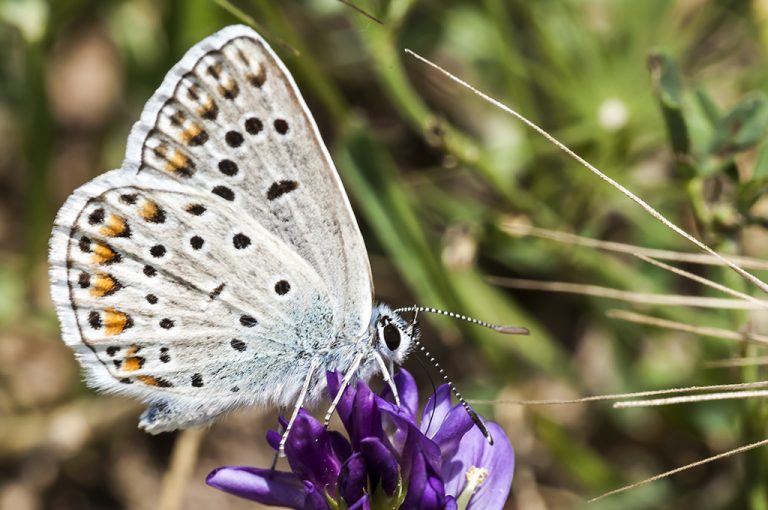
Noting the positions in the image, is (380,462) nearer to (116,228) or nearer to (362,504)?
(362,504)

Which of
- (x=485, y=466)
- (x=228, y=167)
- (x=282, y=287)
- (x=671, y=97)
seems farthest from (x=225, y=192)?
(x=671, y=97)

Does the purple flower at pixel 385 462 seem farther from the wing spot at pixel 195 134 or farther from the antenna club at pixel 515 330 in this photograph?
the wing spot at pixel 195 134

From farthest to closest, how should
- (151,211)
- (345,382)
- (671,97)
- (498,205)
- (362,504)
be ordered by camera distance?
(498,205), (671,97), (151,211), (345,382), (362,504)

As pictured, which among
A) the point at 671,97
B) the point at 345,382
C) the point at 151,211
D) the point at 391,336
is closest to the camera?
the point at 345,382

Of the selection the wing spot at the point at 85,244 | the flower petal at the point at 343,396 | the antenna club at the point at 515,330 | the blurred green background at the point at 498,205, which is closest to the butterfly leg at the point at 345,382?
the flower petal at the point at 343,396

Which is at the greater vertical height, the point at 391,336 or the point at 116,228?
the point at 116,228

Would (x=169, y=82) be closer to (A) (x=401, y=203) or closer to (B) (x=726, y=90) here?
(A) (x=401, y=203)

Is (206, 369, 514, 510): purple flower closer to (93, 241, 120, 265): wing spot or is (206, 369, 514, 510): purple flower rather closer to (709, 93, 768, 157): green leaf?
(93, 241, 120, 265): wing spot
